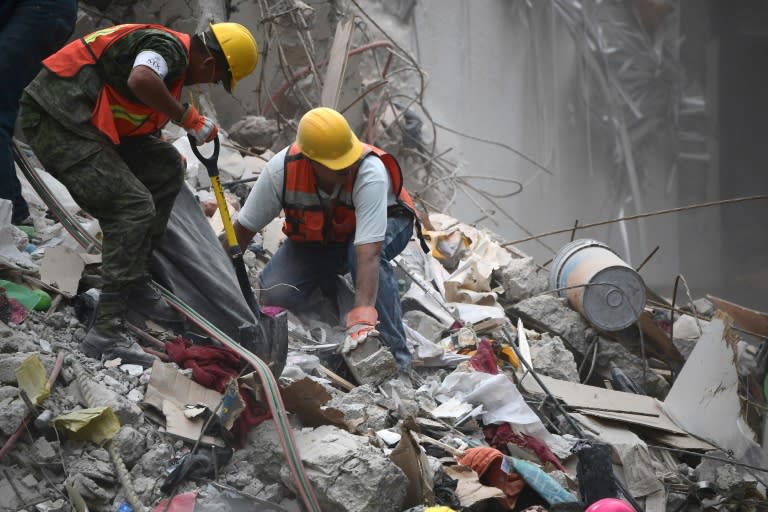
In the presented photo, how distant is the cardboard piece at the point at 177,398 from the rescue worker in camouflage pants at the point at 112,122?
0.48ft

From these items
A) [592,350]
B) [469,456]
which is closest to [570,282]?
[592,350]

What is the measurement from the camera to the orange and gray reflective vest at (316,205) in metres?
3.81

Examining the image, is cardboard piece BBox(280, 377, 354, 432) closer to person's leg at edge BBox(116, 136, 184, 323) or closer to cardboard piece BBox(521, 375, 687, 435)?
person's leg at edge BBox(116, 136, 184, 323)

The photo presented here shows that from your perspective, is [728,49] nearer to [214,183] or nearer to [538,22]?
[538,22]

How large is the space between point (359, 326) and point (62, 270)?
1243 millimetres

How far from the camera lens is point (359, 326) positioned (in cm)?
354

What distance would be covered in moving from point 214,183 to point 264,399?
0.89 meters

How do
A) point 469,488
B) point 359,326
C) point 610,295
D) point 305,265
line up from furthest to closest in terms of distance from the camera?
point 610,295, point 305,265, point 359,326, point 469,488

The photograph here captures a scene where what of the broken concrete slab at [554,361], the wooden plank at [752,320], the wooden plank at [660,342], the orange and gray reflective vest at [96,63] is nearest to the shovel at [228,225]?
the orange and gray reflective vest at [96,63]

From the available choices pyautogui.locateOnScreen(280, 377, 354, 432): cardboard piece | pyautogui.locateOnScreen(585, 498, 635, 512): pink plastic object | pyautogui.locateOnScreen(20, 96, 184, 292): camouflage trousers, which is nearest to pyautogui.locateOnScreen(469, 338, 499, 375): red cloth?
pyautogui.locateOnScreen(280, 377, 354, 432): cardboard piece

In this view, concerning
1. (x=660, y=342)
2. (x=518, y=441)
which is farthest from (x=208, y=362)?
(x=660, y=342)

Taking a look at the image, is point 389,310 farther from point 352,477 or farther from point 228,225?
point 352,477

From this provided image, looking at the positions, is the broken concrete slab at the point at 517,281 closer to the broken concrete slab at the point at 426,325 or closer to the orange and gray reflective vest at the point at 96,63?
the broken concrete slab at the point at 426,325

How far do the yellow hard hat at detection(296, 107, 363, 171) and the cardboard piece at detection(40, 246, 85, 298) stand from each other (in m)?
1.10
